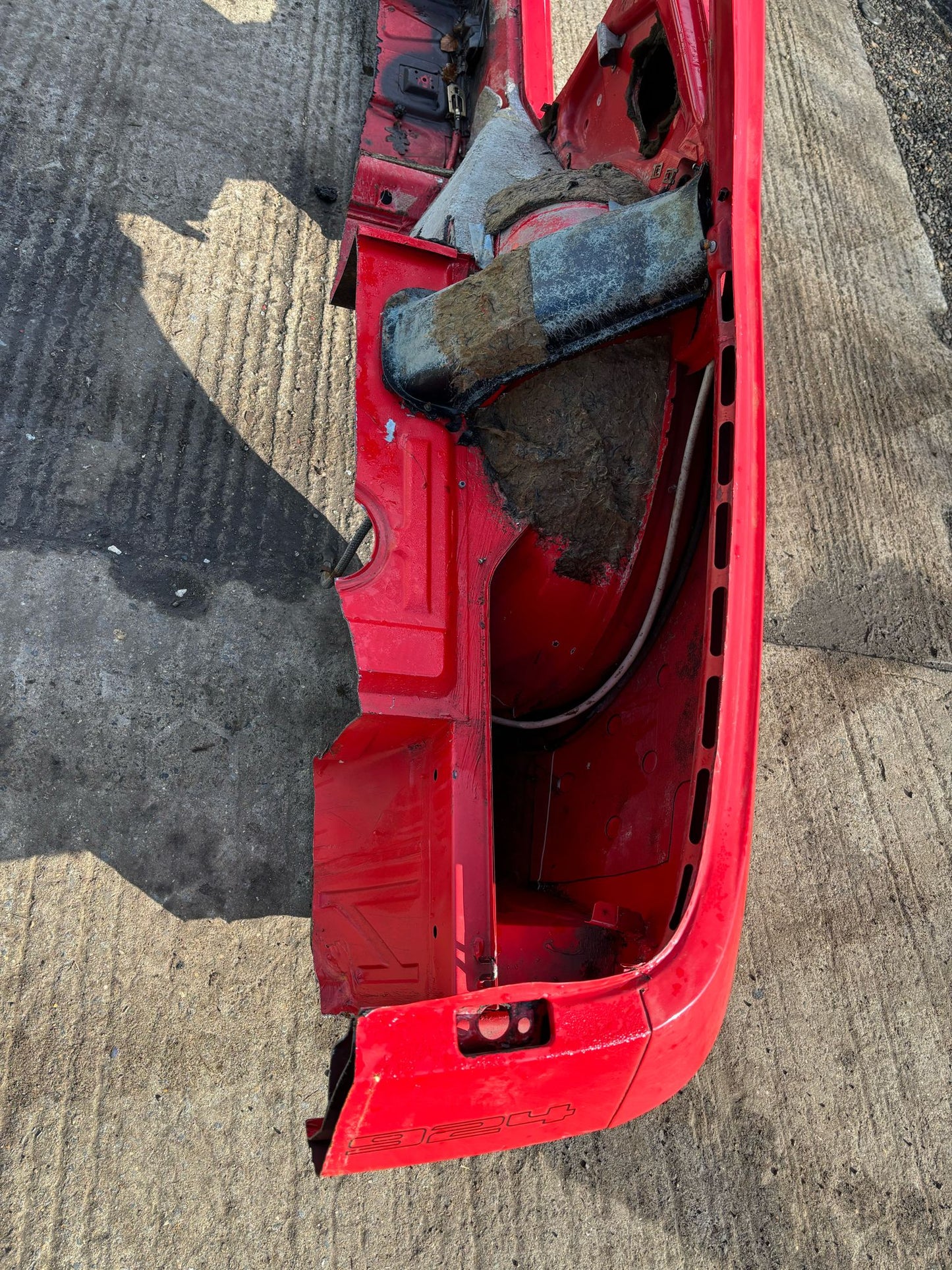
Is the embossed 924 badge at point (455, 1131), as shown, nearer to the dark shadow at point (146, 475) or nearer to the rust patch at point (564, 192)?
the dark shadow at point (146, 475)

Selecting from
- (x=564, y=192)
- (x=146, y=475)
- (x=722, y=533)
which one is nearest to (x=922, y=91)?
(x=564, y=192)

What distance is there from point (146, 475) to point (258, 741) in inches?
38.4

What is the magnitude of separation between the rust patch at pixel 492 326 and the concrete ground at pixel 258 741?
106cm

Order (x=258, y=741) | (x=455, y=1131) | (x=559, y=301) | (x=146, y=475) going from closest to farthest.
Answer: (x=455, y=1131), (x=559, y=301), (x=258, y=741), (x=146, y=475)

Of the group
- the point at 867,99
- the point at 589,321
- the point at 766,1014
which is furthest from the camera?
the point at 867,99

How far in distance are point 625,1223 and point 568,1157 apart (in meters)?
0.23

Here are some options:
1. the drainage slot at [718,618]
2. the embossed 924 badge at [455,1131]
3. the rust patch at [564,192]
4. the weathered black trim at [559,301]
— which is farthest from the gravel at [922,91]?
the embossed 924 badge at [455,1131]

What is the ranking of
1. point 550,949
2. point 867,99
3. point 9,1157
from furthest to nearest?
point 867,99 → point 9,1157 → point 550,949

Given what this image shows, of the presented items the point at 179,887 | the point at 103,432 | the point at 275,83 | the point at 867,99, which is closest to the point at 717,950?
the point at 179,887

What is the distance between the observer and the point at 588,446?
73.8 inches

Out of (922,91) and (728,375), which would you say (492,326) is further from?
(922,91)

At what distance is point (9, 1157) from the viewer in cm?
198

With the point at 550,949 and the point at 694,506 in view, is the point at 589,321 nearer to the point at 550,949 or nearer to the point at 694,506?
the point at 694,506

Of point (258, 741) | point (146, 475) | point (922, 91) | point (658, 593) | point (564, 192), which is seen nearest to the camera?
point (658, 593)
